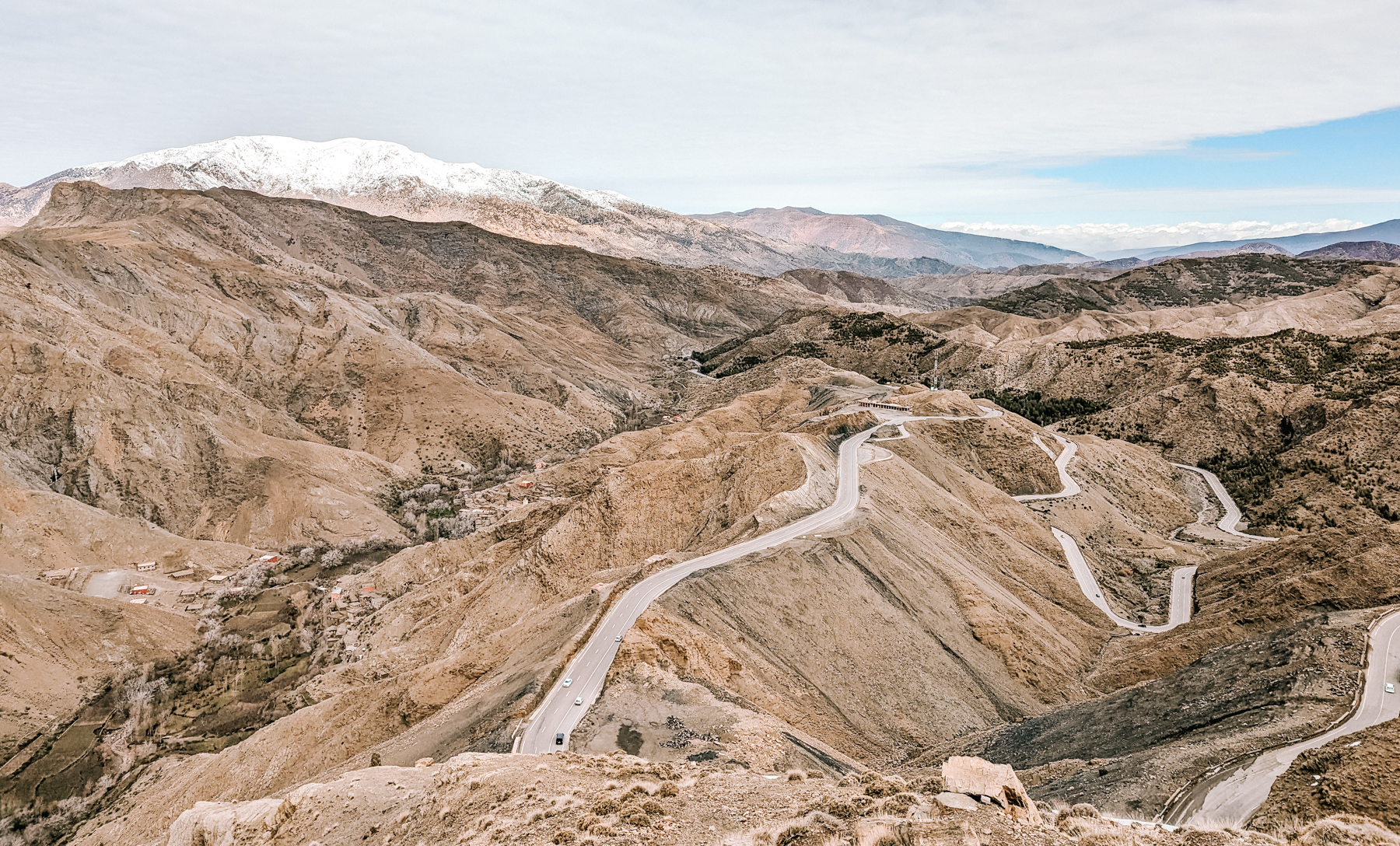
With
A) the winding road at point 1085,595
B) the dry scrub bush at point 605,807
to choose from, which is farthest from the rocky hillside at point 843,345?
the dry scrub bush at point 605,807

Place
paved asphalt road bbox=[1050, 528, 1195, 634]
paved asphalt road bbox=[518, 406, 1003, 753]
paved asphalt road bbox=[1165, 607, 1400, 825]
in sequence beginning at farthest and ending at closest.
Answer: paved asphalt road bbox=[1050, 528, 1195, 634], paved asphalt road bbox=[518, 406, 1003, 753], paved asphalt road bbox=[1165, 607, 1400, 825]

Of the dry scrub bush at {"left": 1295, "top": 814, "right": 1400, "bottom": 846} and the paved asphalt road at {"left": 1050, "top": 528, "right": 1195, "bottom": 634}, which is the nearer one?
the dry scrub bush at {"left": 1295, "top": 814, "right": 1400, "bottom": 846}

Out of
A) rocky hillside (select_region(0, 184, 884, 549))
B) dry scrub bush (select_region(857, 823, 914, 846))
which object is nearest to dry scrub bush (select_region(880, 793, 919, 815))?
dry scrub bush (select_region(857, 823, 914, 846))

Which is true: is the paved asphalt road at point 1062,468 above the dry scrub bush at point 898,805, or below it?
below

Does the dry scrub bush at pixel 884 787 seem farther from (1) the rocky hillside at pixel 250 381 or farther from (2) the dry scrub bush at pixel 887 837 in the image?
(1) the rocky hillside at pixel 250 381

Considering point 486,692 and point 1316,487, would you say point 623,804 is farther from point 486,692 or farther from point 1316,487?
point 1316,487

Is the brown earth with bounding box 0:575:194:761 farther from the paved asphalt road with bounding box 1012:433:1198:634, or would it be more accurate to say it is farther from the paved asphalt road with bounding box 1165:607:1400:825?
the paved asphalt road with bounding box 1012:433:1198:634

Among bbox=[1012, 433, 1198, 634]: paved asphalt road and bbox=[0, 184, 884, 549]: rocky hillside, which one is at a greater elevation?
bbox=[0, 184, 884, 549]: rocky hillside
